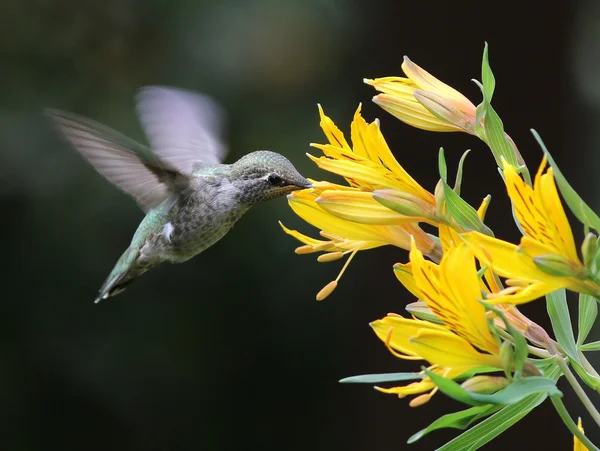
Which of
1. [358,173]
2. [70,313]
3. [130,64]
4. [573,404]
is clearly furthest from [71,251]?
[358,173]

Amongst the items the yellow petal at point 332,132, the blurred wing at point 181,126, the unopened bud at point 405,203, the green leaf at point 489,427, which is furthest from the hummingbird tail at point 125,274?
the green leaf at point 489,427

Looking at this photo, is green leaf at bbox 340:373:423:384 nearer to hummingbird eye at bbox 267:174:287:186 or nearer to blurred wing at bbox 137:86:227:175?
hummingbird eye at bbox 267:174:287:186

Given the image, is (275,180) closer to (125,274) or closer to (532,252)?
(125,274)

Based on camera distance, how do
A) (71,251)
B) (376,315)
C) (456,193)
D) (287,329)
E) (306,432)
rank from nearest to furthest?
1. (456,193)
2. (376,315)
3. (71,251)
4. (287,329)
5. (306,432)

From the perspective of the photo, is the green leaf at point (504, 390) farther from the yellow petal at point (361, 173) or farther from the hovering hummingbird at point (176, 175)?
the hovering hummingbird at point (176, 175)

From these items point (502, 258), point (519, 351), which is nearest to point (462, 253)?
point (502, 258)

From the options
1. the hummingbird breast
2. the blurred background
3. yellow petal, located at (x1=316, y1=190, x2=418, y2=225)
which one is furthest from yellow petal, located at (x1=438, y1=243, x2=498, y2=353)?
the blurred background

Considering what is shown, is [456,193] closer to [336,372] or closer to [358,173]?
[358,173]
